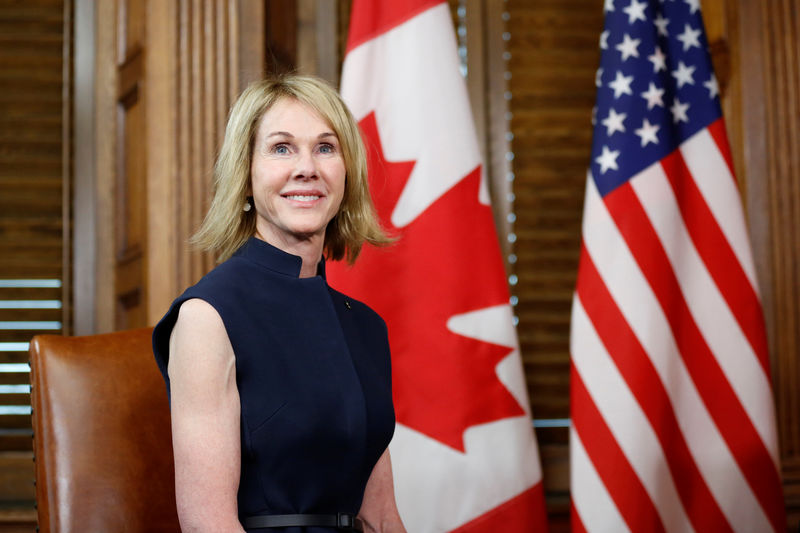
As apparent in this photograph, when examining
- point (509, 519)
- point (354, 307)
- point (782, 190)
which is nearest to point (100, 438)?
point (354, 307)

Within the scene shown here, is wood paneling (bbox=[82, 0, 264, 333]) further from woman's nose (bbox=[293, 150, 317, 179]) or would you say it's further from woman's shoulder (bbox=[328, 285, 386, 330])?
woman's nose (bbox=[293, 150, 317, 179])

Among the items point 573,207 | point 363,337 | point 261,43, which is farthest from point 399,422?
point 261,43

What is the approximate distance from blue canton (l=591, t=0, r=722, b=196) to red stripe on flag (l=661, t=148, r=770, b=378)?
88 millimetres

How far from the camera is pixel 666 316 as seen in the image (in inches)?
77.3

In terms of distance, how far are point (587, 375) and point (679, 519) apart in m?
0.40

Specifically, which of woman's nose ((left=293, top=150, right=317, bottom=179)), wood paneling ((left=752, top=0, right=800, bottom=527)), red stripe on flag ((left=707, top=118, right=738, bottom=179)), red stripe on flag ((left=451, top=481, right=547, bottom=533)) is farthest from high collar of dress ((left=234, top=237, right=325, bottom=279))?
wood paneling ((left=752, top=0, right=800, bottom=527))

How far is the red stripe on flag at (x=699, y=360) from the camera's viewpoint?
1923 mm

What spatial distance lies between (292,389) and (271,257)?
230 millimetres

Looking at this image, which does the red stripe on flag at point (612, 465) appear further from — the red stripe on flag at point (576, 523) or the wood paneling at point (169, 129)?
the wood paneling at point (169, 129)

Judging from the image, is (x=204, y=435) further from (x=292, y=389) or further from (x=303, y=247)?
(x=303, y=247)

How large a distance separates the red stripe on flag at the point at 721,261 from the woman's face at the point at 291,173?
111 cm

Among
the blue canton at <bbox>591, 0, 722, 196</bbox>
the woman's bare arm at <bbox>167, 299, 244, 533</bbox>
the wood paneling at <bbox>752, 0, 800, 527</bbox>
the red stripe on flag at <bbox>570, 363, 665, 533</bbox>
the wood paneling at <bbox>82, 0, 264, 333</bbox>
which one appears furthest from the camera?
the wood paneling at <bbox>752, 0, 800, 527</bbox>

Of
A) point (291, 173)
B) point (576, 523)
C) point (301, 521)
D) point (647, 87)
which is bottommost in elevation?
point (576, 523)

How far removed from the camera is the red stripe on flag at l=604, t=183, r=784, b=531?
6.31ft
